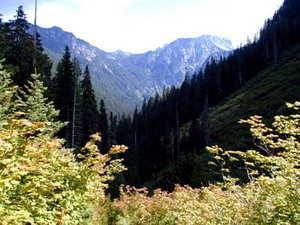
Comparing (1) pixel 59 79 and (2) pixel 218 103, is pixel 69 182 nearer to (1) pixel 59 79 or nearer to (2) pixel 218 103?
(1) pixel 59 79

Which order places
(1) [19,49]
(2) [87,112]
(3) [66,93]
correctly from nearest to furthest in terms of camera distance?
1. (1) [19,49]
2. (3) [66,93]
3. (2) [87,112]

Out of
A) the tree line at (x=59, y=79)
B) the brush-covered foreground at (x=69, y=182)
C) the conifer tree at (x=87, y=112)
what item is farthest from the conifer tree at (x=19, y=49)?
the brush-covered foreground at (x=69, y=182)

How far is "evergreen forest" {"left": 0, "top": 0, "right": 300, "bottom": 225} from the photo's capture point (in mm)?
3969

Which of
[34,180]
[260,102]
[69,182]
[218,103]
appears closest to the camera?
[34,180]

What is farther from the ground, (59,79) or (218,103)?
(59,79)

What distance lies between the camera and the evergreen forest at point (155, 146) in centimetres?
397

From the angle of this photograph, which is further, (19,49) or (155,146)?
(155,146)

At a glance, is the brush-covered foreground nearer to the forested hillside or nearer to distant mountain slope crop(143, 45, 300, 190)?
distant mountain slope crop(143, 45, 300, 190)

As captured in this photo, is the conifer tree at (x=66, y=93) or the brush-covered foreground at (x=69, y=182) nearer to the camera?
the brush-covered foreground at (x=69, y=182)

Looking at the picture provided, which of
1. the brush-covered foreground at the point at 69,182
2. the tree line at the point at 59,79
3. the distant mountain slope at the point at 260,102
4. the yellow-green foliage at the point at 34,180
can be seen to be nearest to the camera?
the yellow-green foliage at the point at 34,180

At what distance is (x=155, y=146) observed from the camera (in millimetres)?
62562

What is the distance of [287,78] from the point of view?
4681cm

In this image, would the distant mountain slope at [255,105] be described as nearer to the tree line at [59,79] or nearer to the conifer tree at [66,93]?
the tree line at [59,79]

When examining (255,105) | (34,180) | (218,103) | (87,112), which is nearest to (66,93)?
(87,112)
